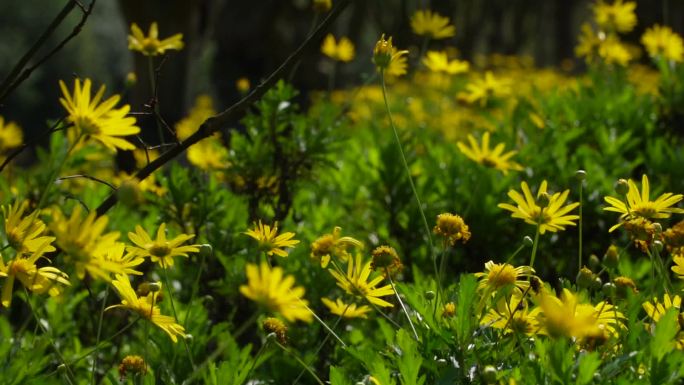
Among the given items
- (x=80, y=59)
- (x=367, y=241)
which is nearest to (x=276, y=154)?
(x=367, y=241)

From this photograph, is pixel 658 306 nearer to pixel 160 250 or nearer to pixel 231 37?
pixel 160 250

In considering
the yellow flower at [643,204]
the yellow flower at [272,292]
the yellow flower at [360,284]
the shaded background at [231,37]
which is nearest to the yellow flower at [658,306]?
the yellow flower at [643,204]

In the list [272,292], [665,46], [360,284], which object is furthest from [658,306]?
[665,46]

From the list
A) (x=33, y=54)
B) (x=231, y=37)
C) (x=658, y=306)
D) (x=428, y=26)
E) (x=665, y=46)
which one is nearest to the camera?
(x=658, y=306)

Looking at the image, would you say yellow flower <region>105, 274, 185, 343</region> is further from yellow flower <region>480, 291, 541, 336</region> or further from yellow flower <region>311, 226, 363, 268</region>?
yellow flower <region>480, 291, 541, 336</region>

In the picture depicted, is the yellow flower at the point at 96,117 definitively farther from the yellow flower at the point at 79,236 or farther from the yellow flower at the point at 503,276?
the yellow flower at the point at 503,276

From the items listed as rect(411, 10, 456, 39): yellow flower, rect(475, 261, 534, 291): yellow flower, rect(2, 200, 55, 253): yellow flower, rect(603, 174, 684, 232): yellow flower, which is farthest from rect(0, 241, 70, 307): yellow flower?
rect(411, 10, 456, 39): yellow flower

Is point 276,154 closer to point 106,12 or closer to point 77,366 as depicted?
point 77,366
